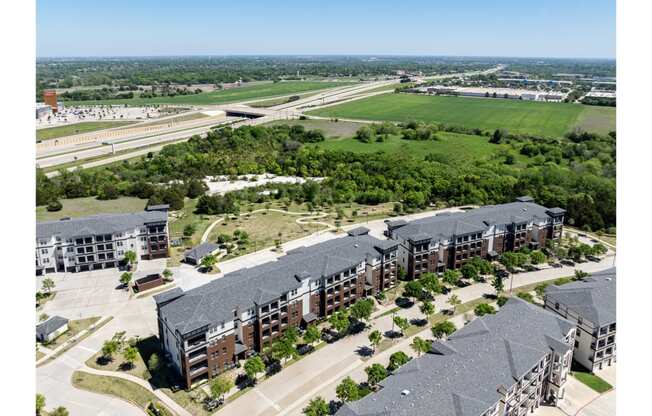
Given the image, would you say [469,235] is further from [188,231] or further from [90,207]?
[90,207]

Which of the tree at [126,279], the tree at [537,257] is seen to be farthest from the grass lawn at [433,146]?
the tree at [126,279]

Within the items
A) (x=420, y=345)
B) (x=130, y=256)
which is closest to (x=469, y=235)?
(x=420, y=345)

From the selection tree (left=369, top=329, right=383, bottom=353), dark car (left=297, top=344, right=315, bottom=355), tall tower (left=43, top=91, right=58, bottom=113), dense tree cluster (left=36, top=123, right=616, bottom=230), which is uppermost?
tall tower (left=43, top=91, right=58, bottom=113)

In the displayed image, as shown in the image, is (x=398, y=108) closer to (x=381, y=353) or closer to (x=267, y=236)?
A: (x=267, y=236)

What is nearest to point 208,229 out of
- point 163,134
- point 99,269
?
point 99,269

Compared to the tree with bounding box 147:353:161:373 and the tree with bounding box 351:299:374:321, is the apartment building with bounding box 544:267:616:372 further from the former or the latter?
the tree with bounding box 147:353:161:373

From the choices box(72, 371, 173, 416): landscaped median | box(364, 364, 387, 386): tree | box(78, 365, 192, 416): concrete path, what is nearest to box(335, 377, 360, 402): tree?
box(364, 364, 387, 386): tree
